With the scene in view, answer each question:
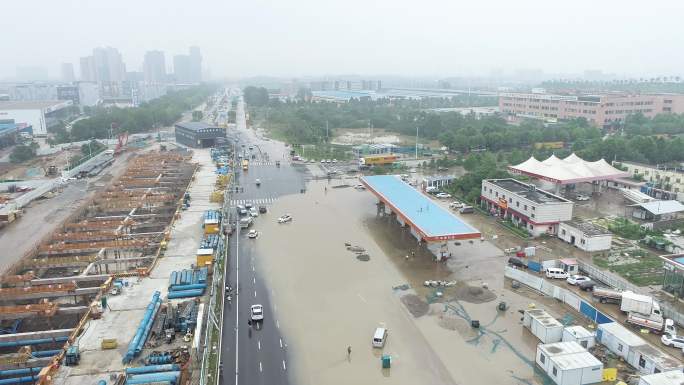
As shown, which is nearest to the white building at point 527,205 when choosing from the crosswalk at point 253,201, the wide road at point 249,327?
the wide road at point 249,327

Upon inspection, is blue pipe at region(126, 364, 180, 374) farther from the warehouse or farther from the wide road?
the warehouse

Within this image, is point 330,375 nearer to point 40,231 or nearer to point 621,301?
point 621,301

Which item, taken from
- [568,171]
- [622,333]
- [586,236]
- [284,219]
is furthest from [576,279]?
[284,219]

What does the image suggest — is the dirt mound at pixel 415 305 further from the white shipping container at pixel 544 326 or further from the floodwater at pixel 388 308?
the white shipping container at pixel 544 326

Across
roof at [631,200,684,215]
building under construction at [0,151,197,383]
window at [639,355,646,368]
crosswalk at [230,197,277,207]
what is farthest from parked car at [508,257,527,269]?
crosswalk at [230,197,277,207]

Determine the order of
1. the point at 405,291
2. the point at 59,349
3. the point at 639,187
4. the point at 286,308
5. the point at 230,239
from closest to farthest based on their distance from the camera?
the point at 59,349
the point at 286,308
the point at 405,291
the point at 230,239
the point at 639,187

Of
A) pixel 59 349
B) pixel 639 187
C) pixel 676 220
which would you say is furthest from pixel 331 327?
pixel 639 187

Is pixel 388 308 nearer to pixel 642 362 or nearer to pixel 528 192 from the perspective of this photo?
pixel 642 362
